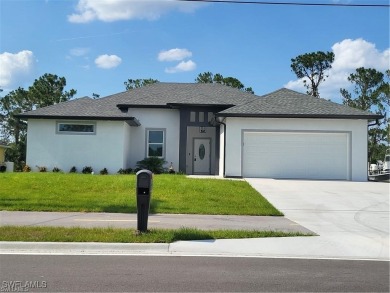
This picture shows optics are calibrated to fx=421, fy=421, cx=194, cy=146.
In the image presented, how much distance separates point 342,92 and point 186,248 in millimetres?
42495

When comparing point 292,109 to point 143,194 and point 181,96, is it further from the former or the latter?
point 143,194

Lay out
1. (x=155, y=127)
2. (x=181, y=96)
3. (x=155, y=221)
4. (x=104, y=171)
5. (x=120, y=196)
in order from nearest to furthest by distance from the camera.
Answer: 1. (x=155, y=221)
2. (x=120, y=196)
3. (x=104, y=171)
4. (x=155, y=127)
5. (x=181, y=96)

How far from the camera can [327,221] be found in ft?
37.8

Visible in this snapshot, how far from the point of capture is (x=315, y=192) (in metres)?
16.7

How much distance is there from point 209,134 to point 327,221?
14965 millimetres

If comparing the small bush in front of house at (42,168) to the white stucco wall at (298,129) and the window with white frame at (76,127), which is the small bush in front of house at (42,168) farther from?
the white stucco wall at (298,129)

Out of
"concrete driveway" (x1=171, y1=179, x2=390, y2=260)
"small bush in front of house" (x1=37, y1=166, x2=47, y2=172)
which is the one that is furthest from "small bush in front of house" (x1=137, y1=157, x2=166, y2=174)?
"concrete driveway" (x1=171, y1=179, x2=390, y2=260)

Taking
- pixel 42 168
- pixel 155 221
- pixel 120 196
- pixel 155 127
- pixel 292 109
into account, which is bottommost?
pixel 155 221

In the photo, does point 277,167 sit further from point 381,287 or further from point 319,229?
point 381,287

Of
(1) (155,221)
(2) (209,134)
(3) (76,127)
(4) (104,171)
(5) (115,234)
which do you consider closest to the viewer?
(5) (115,234)

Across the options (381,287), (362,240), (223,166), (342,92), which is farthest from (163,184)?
(342,92)

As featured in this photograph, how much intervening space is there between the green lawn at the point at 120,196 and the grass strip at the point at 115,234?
9.97 feet

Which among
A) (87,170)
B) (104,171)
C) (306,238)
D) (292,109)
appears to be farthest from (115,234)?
(292,109)

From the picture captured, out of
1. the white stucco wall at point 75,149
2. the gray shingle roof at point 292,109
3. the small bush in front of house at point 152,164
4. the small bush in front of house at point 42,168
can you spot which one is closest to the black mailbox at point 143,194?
the gray shingle roof at point 292,109
